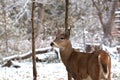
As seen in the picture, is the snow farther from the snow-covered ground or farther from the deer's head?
the deer's head

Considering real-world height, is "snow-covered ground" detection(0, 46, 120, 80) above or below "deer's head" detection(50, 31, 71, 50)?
below

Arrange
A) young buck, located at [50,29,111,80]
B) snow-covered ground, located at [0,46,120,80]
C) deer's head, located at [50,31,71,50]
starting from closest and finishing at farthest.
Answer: young buck, located at [50,29,111,80], deer's head, located at [50,31,71,50], snow-covered ground, located at [0,46,120,80]

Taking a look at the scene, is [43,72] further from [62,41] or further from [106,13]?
[106,13]

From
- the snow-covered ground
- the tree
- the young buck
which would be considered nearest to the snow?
the snow-covered ground

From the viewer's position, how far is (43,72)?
1211 cm

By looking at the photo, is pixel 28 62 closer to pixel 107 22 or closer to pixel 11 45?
pixel 11 45

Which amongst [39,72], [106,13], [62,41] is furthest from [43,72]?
[106,13]

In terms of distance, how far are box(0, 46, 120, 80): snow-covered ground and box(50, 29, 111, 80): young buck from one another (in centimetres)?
313

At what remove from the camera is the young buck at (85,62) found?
6957 millimetres

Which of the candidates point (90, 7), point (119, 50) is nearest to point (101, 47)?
point (119, 50)

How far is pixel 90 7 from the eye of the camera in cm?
2416

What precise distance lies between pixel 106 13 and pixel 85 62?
16774 millimetres

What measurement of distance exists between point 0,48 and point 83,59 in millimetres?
12354

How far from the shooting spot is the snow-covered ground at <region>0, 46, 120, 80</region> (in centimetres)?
1104
